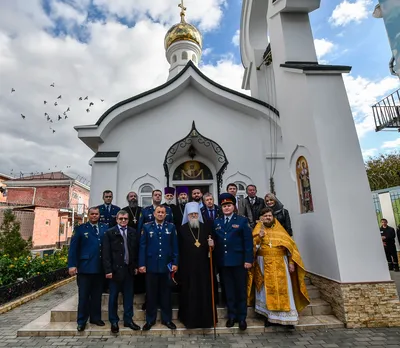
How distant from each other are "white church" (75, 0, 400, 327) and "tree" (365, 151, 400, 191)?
60.2 ft

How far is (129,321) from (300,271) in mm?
2811

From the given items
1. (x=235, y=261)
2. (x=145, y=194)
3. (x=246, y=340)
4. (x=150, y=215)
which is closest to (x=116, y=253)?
(x=150, y=215)

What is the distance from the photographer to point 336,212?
4512mm

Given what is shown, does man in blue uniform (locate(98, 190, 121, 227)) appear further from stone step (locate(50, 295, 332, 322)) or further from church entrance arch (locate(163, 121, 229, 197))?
church entrance arch (locate(163, 121, 229, 197))

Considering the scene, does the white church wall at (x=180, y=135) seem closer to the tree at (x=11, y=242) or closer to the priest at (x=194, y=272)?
the priest at (x=194, y=272)

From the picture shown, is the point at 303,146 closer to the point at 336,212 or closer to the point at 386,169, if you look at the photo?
the point at 336,212

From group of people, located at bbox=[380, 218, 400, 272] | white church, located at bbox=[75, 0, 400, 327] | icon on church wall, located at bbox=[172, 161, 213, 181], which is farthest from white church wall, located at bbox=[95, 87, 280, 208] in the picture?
group of people, located at bbox=[380, 218, 400, 272]

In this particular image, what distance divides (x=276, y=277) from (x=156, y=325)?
2.03m

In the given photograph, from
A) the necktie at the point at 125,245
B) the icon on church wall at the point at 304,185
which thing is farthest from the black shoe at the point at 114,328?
the icon on church wall at the point at 304,185

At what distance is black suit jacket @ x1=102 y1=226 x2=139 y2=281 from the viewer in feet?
12.8

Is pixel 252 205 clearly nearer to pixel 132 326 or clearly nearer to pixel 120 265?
pixel 120 265

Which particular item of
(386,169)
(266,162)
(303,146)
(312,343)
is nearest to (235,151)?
(266,162)

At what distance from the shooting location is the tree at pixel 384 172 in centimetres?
2117

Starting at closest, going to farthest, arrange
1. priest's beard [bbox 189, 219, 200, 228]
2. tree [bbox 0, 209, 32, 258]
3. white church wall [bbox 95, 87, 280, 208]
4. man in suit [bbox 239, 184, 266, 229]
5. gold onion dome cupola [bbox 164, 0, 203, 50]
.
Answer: priest's beard [bbox 189, 219, 200, 228] → man in suit [bbox 239, 184, 266, 229] → white church wall [bbox 95, 87, 280, 208] → tree [bbox 0, 209, 32, 258] → gold onion dome cupola [bbox 164, 0, 203, 50]
